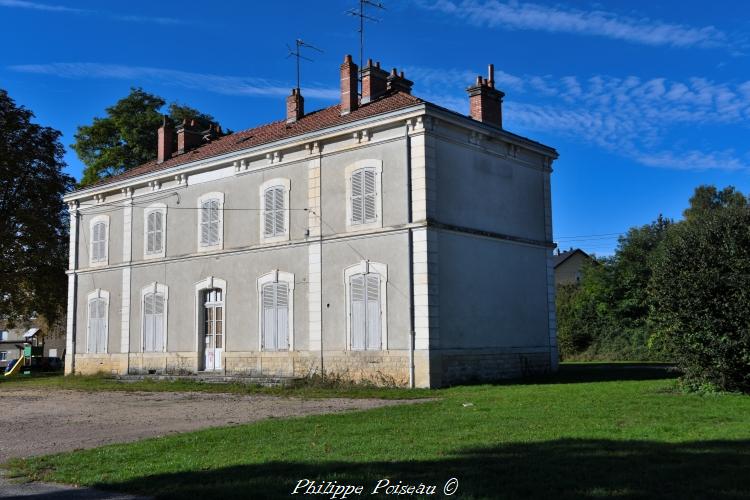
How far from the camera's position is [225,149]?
22.5 metres

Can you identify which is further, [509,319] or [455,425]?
[509,319]

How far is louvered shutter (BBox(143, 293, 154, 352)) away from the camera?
23.8m

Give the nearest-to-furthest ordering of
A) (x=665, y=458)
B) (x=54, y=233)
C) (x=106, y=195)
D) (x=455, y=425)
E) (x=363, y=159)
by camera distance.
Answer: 1. (x=665, y=458)
2. (x=455, y=425)
3. (x=363, y=159)
4. (x=106, y=195)
5. (x=54, y=233)

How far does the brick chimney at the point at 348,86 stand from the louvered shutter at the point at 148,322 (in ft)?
30.0

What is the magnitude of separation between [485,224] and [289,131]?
620 cm

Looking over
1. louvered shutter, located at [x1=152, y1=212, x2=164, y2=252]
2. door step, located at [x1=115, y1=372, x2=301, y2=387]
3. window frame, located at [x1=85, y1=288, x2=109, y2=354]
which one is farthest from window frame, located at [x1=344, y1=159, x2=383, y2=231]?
window frame, located at [x1=85, y1=288, x2=109, y2=354]

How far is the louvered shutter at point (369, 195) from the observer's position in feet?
60.2

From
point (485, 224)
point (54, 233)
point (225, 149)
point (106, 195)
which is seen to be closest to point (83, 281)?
point (106, 195)

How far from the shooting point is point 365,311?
18.1 m

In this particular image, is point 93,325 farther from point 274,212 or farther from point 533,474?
point 533,474

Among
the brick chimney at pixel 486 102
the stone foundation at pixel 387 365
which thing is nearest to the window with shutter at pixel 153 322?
the stone foundation at pixel 387 365

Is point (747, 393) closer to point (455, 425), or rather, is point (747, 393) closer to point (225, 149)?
point (455, 425)

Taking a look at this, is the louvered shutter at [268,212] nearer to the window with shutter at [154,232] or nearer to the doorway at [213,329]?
the doorway at [213,329]

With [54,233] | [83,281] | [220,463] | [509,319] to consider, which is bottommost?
[220,463]
